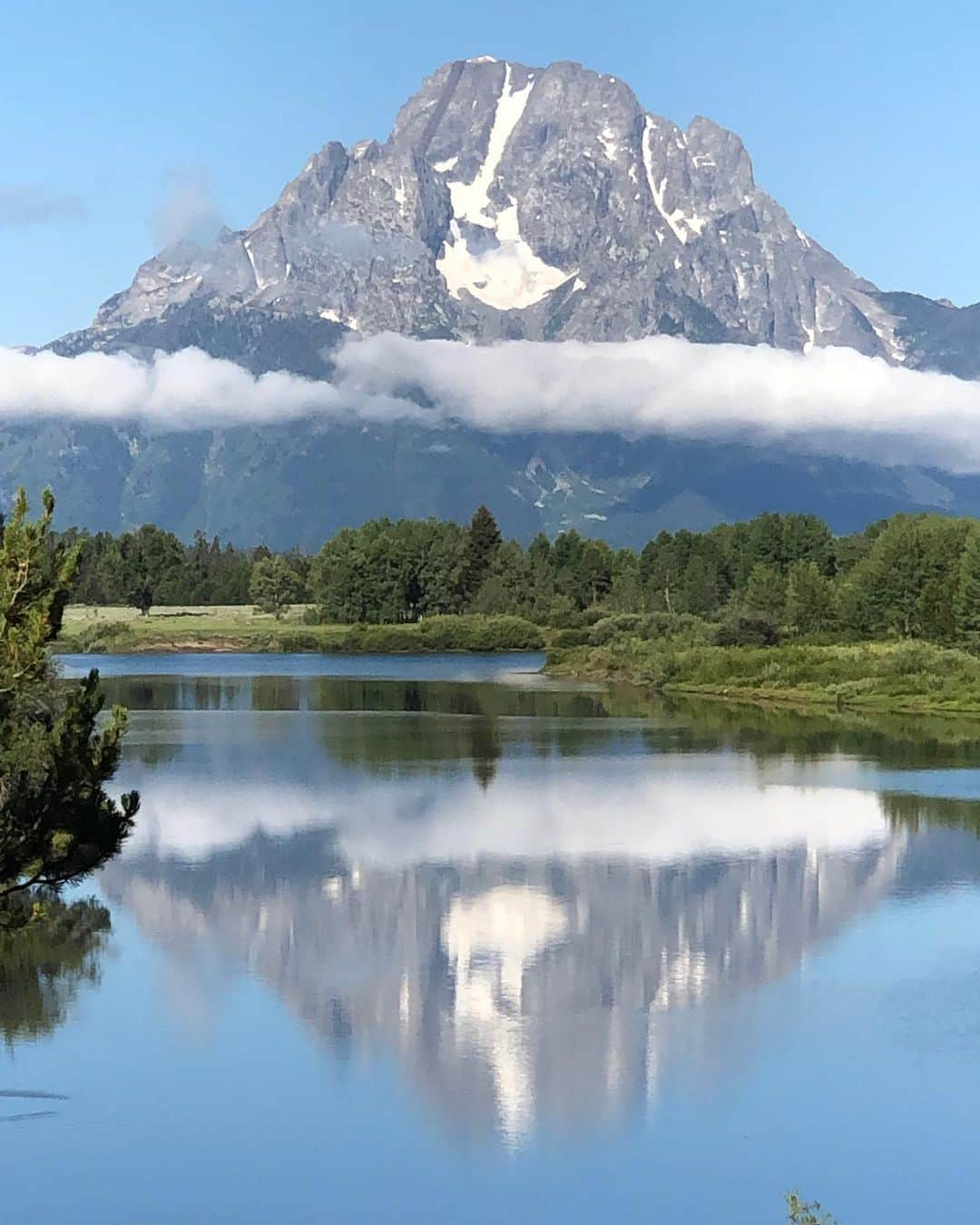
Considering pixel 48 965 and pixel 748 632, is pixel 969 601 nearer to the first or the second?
pixel 748 632

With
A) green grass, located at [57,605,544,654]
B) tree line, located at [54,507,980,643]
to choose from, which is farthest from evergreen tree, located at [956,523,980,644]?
green grass, located at [57,605,544,654]

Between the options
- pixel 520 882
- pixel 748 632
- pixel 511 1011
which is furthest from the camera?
pixel 748 632

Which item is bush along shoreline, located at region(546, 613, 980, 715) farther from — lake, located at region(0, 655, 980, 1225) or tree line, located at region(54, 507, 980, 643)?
lake, located at region(0, 655, 980, 1225)

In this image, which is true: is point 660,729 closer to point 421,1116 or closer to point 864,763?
point 864,763

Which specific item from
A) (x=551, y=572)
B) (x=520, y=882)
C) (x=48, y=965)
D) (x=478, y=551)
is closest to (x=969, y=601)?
(x=520, y=882)

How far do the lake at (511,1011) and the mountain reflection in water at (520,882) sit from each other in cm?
11

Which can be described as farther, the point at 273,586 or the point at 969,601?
the point at 273,586

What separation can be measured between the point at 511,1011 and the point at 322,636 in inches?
5291

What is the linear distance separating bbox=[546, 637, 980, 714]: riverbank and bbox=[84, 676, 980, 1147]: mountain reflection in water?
15420 millimetres

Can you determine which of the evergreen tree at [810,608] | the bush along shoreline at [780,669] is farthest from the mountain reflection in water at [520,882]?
the evergreen tree at [810,608]

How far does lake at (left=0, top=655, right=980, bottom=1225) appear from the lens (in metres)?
20.3

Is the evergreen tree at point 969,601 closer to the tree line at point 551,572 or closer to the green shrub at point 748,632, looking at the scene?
the green shrub at point 748,632

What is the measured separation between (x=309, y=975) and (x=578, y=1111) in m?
7.45

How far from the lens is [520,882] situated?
35.9m
